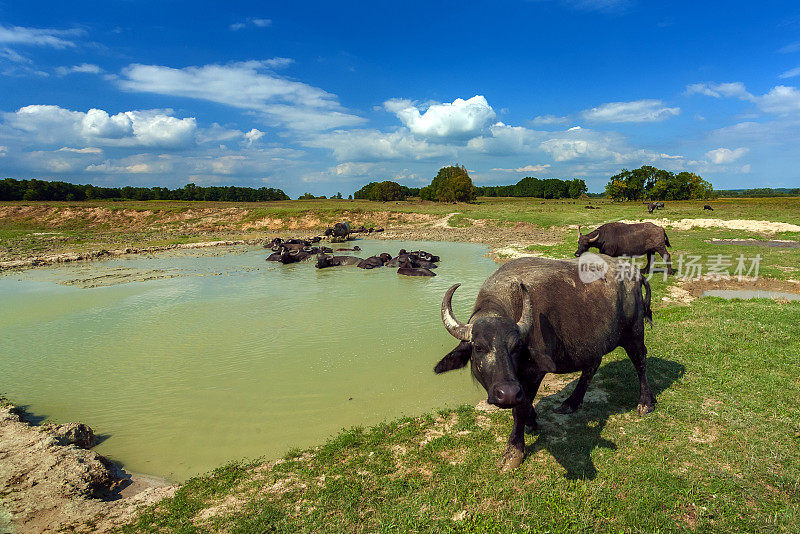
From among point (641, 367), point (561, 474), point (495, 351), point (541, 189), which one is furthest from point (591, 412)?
point (541, 189)

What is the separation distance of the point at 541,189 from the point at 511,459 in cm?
15328

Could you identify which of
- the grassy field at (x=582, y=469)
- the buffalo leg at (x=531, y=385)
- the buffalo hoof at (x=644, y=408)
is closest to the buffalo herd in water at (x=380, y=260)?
the grassy field at (x=582, y=469)

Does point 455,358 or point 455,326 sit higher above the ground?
point 455,326

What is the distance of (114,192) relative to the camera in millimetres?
93188

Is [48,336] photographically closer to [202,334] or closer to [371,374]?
[202,334]

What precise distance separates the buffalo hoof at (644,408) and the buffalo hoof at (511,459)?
2467 millimetres

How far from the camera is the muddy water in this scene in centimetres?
669

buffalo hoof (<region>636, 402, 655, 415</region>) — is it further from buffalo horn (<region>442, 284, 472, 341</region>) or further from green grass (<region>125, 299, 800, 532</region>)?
buffalo horn (<region>442, 284, 472, 341</region>)

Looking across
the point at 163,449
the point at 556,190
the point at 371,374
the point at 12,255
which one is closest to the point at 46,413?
the point at 163,449

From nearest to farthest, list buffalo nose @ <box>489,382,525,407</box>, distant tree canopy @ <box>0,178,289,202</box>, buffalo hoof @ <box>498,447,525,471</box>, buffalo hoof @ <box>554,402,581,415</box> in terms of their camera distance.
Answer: buffalo nose @ <box>489,382,525,407</box> < buffalo hoof @ <box>498,447,525,471</box> < buffalo hoof @ <box>554,402,581,415</box> < distant tree canopy @ <box>0,178,289,202</box>

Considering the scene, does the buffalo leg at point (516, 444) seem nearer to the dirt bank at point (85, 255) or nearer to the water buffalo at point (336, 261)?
the water buffalo at point (336, 261)

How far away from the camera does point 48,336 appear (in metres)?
11.2

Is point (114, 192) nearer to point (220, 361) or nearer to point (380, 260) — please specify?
point (380, 260)

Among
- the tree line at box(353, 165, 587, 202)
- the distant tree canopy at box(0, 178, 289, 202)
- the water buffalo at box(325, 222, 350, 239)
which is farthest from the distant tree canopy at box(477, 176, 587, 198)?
the water buffalo at box(325, 222, 350, 239)
